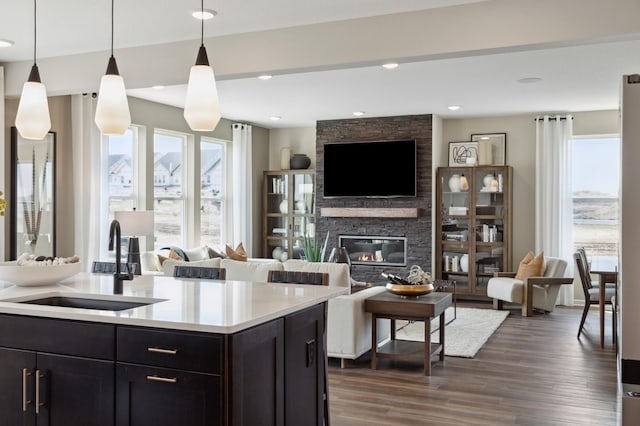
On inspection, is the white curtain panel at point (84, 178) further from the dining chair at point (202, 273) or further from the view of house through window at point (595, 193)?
the view of house through window at point (595, 193)

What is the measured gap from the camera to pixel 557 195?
873 centimetres

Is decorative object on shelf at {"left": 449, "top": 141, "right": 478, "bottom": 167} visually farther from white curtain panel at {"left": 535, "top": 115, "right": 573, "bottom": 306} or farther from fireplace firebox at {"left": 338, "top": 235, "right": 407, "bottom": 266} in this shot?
fireplace firebox at {"left": 338, "top": 235, "right": 407, "bottom": 266}

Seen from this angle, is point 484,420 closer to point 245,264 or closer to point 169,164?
point 245,264

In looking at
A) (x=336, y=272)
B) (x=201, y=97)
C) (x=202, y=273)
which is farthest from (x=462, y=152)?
(x=201, y=97)

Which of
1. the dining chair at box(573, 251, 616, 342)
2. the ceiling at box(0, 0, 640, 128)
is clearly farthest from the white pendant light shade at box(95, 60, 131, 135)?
the dining chair at box(573, 251, 616, 342)

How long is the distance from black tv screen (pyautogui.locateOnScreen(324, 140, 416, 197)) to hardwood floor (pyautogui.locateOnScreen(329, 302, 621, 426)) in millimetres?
3420

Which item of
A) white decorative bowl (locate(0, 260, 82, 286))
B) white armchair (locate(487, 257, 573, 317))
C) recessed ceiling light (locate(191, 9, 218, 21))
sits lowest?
white armchair (locate(487, 257, 573, 317))

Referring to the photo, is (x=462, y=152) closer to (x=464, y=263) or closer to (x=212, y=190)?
(x=464, y=263)

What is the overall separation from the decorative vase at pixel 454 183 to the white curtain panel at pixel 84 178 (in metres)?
4.92

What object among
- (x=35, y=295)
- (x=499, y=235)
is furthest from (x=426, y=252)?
(x=35, y=295)

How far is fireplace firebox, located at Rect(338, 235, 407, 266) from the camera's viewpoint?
9320mm

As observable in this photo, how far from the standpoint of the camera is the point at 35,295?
3.05 metres

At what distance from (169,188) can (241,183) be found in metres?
1.45

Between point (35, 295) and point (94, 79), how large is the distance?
2746 mm
